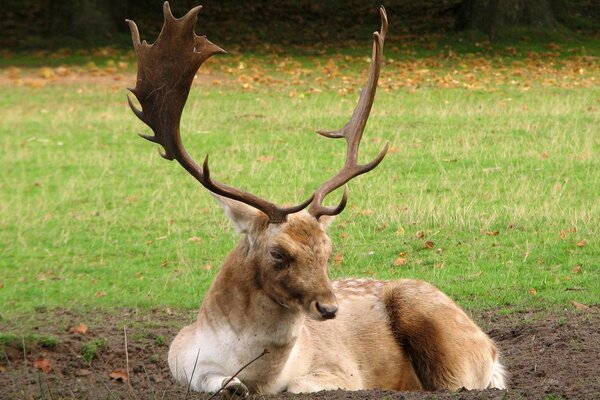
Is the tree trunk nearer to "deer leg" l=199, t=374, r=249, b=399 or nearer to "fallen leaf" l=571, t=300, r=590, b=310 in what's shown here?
"fallen leaf" l=571, t=300, r=590, b=310

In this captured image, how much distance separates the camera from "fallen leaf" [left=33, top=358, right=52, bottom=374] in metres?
7.81

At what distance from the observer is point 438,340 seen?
24.1 feet

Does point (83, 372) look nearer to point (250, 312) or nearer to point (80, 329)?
point (80, 329)

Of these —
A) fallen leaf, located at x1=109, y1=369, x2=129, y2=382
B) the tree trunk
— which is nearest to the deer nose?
fallen leaf, located at x1=109, y1=369, x2=129, y2=382

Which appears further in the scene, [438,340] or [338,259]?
[338,259]

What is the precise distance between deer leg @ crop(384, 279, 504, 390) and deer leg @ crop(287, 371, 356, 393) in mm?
595

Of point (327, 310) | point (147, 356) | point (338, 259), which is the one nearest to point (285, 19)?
point (338, 259)

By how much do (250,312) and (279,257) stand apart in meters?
0.39

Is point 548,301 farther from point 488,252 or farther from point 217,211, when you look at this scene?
point 217,211

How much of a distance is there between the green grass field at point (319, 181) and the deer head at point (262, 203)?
3150 mm

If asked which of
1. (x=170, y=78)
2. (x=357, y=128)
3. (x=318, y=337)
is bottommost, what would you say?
(x=318, y=337)

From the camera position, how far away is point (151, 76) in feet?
23.2

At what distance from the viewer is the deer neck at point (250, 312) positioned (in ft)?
20.8

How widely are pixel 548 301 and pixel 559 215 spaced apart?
9.07 ft
